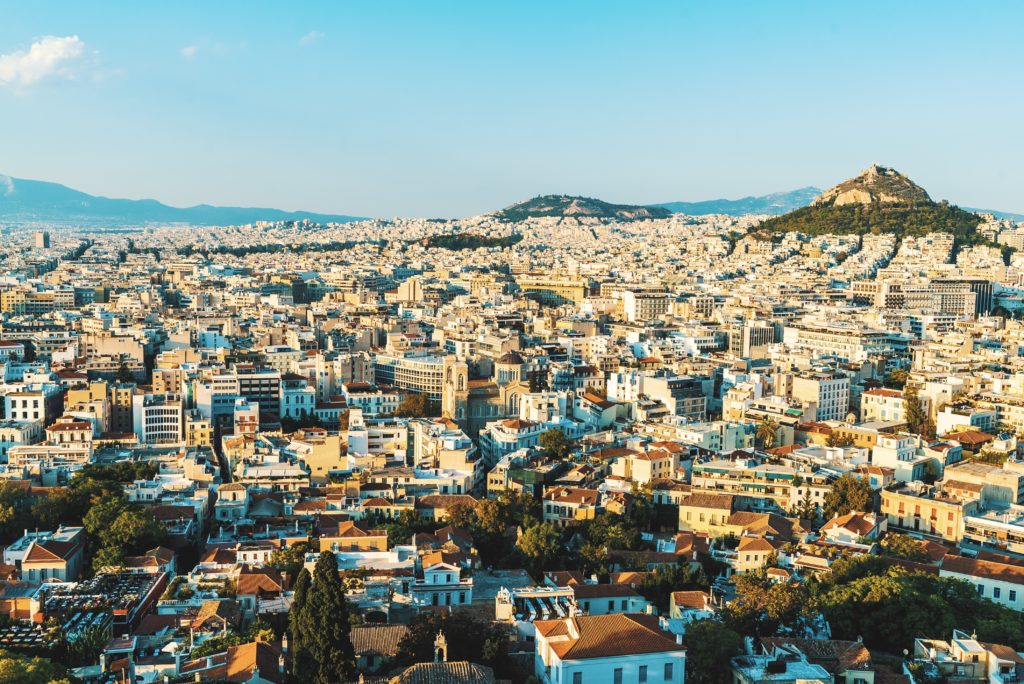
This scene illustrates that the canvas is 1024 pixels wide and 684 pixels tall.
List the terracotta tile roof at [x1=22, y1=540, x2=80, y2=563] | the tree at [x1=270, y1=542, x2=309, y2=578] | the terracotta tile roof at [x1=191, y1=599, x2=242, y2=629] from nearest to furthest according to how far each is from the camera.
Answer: the terracotta tile roof at [x1=191, y1=599, x2=242, y2=629]
the tree at [x1=270, y1=542, x2=309, y2=578]
the terracotta tile roof at [x1=22, y1=540, x2=80, y2=563]

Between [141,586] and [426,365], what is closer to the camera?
[141,586]

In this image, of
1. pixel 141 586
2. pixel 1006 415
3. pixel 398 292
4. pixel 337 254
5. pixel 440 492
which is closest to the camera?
pixel 141 586

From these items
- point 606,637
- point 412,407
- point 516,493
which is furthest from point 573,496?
point 606,637

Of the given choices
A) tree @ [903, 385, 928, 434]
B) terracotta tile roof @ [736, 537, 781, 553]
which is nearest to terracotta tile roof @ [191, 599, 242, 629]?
terracotta tile roof @ [736, 537, 781, 553]

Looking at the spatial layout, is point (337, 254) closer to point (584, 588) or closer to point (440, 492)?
point (440, 492)

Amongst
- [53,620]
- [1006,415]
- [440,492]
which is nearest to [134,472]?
[440,492]

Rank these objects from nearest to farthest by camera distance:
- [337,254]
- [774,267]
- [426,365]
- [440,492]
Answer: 1. [440,492]
2. [426,365]
3. [774,267]
4. [337,254]

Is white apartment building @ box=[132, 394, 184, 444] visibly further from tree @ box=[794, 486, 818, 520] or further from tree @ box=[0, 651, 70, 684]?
tree @ box=[0, 651, 70, 684]
